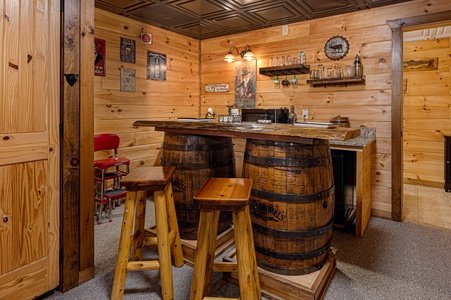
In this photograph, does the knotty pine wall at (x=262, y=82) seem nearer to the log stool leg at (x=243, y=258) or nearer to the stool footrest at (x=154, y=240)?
the stool footrest at (x=154, y=240)

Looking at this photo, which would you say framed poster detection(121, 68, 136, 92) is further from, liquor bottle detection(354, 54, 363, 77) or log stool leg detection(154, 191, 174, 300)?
liquor bottle detection(354, 54, 363, 77)

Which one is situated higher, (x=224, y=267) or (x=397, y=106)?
(x=397, y=106)

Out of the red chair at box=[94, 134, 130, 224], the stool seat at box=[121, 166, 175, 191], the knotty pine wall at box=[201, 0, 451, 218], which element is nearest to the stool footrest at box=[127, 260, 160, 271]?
the stool seat at box=[121, 166, 175, 191]

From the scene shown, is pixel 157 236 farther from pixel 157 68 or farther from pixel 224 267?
pixel 157 68

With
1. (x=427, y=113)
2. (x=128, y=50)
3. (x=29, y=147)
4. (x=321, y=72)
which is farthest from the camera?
(x=427, y=113)

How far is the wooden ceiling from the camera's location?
3.03 m

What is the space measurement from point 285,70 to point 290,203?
2449 millimetres

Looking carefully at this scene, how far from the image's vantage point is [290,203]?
5.08 ft

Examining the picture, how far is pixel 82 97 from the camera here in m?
1.73

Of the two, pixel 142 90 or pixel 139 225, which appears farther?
pixel 142 90

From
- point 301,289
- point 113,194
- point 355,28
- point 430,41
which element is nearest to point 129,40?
point 113,194

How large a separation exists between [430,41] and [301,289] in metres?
4.40

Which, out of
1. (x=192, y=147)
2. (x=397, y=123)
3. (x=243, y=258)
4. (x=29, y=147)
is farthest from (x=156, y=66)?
(x=243, y=258)

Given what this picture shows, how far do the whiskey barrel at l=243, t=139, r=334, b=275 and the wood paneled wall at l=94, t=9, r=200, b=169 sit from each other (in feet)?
7.60
